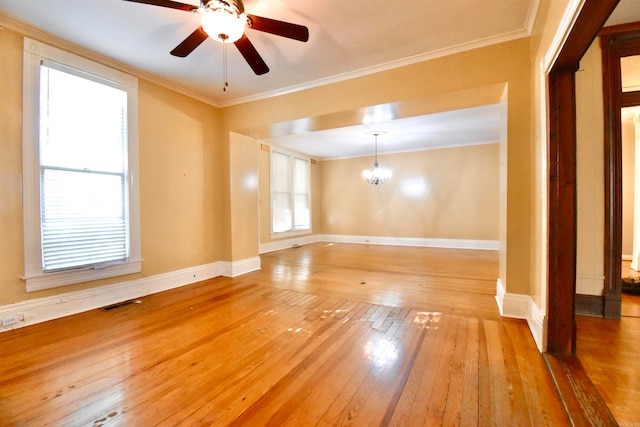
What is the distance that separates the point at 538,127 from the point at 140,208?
422 centimetres

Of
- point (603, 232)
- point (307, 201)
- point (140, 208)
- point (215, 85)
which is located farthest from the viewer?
point (307, 201)

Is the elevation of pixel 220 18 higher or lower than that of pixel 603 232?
higher

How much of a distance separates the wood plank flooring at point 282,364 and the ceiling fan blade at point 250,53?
2306mm

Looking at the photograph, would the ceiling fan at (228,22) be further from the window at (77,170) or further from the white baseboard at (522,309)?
the white baseboard at (522,309)

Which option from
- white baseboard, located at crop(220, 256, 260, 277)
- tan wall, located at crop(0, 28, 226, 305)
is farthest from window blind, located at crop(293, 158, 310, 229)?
tan wall, located at crop(0, 28, 226, 305)

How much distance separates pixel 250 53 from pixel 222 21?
15.2 inches

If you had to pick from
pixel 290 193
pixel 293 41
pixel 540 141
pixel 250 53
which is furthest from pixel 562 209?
pixel 290 193

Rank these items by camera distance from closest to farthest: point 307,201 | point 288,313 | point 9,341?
point 9,341
point 288,313
point 307,201

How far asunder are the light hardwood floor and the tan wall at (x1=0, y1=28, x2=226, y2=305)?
4.30 meters

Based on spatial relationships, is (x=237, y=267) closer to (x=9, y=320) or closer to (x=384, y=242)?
(x=9, y=320)

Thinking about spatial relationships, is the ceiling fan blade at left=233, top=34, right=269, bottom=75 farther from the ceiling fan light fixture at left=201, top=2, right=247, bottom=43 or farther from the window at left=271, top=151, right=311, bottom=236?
the window at left=271, top=151, right=311, bottom=236

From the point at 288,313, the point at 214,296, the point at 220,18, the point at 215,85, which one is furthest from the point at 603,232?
the point at 215,85

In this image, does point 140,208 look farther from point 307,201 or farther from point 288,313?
point 307,201

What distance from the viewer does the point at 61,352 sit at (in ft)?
6.81
